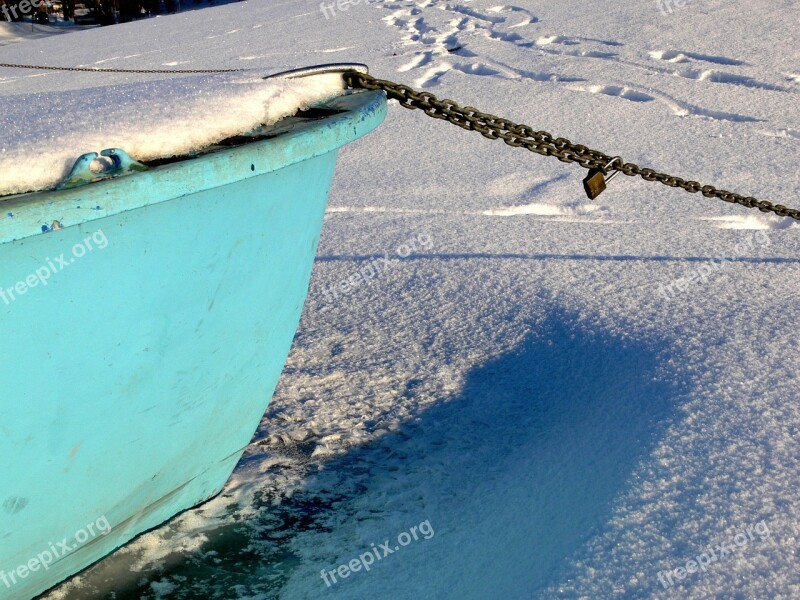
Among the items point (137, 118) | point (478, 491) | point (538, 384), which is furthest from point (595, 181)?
point (137, 118)

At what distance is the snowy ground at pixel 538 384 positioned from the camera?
1.59 m

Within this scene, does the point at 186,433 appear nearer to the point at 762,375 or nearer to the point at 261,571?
the point at 261,571

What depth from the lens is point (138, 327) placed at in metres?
1.38

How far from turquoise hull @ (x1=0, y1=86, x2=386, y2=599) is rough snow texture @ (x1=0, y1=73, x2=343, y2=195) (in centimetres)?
7

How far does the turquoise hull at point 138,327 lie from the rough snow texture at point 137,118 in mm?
73

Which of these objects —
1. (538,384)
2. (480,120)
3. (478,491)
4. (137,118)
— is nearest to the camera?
(137,118)

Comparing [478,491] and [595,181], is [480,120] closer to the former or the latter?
[595,181]

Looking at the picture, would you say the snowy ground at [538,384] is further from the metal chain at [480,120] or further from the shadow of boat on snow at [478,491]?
the metal chain at [480,120]

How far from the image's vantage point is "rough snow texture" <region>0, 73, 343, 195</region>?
118cm

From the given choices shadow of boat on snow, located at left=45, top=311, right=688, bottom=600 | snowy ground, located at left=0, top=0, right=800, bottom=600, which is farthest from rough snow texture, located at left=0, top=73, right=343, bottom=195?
shadow of boat on snow, located at left=45, top=311, right=688, bottom=600

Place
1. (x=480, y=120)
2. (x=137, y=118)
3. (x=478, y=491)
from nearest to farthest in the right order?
(x=137, y=118) → (x=480, y=120) → (x=478, y=491)

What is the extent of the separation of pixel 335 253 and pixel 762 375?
5.10ft

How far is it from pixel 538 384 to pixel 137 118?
129 centimetres

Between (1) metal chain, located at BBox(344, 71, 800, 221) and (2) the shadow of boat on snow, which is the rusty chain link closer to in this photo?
(1) metal chain, located at BBox(344, 71, 800, 221)
